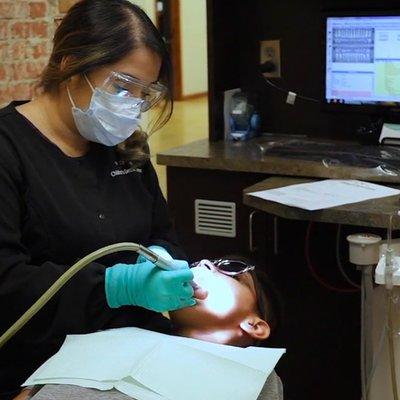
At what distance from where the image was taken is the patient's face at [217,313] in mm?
1568

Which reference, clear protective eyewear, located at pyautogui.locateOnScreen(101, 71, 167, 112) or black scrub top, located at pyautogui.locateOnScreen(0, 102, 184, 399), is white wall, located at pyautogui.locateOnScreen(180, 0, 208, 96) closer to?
clear protective eyewear, located at pyautogui.locateOnScreen(101, 71, 167, 112)

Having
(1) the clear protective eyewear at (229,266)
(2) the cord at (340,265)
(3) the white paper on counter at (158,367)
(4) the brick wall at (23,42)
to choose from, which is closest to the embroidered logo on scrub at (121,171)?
(1) the clear protective eyewear at (229,266)

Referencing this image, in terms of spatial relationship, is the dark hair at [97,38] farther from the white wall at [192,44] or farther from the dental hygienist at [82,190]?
the white wall at [192,44]

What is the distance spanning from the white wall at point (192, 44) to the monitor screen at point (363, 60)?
5.65 metres

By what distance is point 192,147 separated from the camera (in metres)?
2.54

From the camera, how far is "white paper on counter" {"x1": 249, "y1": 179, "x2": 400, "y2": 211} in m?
1.88

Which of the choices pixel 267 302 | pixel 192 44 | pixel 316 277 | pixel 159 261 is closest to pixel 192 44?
pixel 192 44

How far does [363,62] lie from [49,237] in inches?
52.6

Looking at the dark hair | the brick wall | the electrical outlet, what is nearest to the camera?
the dark hair

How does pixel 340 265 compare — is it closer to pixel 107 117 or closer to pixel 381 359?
pixel 381 359

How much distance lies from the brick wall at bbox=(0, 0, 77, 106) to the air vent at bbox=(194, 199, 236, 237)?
649 mm

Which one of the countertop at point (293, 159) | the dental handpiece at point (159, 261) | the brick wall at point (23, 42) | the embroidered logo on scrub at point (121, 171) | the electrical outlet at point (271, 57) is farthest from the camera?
the electrical outlet at point (271, 57)

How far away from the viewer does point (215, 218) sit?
8.02 ft

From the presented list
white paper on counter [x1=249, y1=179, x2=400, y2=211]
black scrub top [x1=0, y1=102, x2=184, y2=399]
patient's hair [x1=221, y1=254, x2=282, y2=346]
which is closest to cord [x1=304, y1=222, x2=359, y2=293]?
white paper on counter [x1=249, y1=179, x2=400, y2=211]
